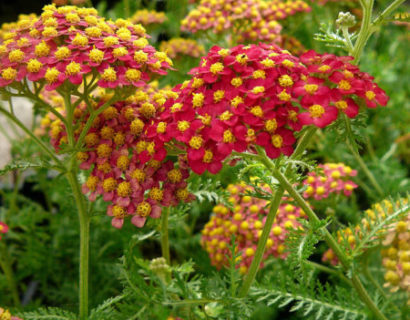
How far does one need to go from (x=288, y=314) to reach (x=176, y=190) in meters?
0.95

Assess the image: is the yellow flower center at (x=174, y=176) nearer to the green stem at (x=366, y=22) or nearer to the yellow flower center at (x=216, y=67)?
the yellow flower center at (x=216, y=67)

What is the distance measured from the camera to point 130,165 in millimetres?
1220

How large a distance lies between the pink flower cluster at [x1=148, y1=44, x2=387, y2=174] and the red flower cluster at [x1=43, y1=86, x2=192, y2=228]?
10cm

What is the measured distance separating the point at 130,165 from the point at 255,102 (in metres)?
0.38

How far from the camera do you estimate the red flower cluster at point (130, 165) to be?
1189 mm

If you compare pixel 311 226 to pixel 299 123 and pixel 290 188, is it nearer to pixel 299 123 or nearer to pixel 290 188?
pixel 290 188

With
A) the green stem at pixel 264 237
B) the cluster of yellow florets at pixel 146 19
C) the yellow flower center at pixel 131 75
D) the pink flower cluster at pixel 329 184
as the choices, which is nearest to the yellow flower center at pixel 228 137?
the green stem at pixel 264 237

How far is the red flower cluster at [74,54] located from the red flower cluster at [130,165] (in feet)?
0.32

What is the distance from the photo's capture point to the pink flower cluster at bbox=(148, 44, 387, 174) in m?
1.02

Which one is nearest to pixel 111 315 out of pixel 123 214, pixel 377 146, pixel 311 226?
pixel 123 214

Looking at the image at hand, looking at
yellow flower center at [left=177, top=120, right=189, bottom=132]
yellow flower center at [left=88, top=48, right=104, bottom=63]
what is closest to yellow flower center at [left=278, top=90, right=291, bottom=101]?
yellow flower center at [left=177, top=120, right=189, bottom=132]

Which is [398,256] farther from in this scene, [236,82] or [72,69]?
[72,69]

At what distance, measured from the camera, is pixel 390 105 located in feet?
8.74

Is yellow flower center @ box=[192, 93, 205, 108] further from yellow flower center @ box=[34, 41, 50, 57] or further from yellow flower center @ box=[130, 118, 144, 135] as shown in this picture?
yellow flower center @ box=[34, 41, 50, 57]
